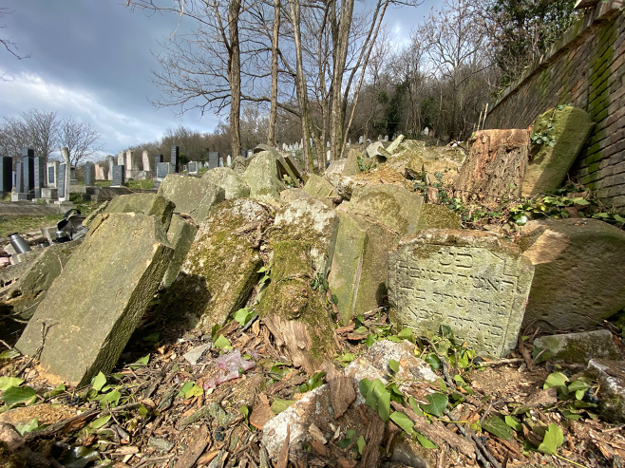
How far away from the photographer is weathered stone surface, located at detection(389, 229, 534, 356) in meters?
2.34

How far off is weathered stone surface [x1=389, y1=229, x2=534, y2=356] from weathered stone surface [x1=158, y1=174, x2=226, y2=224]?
115 inches

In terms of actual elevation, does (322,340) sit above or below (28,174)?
below

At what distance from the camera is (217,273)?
3.08 metres

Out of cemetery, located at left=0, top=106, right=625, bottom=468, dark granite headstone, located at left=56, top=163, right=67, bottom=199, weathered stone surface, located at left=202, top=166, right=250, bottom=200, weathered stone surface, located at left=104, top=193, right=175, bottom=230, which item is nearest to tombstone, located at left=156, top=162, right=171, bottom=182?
dark granite headstone, located at left=56, top=163, right=67, bottom=199

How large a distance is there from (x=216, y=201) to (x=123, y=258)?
2240 mm

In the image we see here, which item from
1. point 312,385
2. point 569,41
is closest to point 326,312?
point 312,385

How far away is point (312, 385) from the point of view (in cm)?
203

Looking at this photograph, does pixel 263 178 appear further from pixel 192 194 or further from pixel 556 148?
pixel 556 148

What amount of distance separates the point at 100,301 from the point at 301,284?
1.58 metres

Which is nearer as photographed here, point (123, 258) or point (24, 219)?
point (123, 258)

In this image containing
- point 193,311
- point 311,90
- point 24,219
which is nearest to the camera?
point 193,311

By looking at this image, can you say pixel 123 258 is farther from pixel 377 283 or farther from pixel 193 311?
pixel 377 283

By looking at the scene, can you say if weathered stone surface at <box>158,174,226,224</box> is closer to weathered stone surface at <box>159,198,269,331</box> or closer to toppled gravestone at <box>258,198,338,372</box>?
weathered stone surface at <box>159,198,269,331</box>

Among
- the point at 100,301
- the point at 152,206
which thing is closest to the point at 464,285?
the point at 100,301
